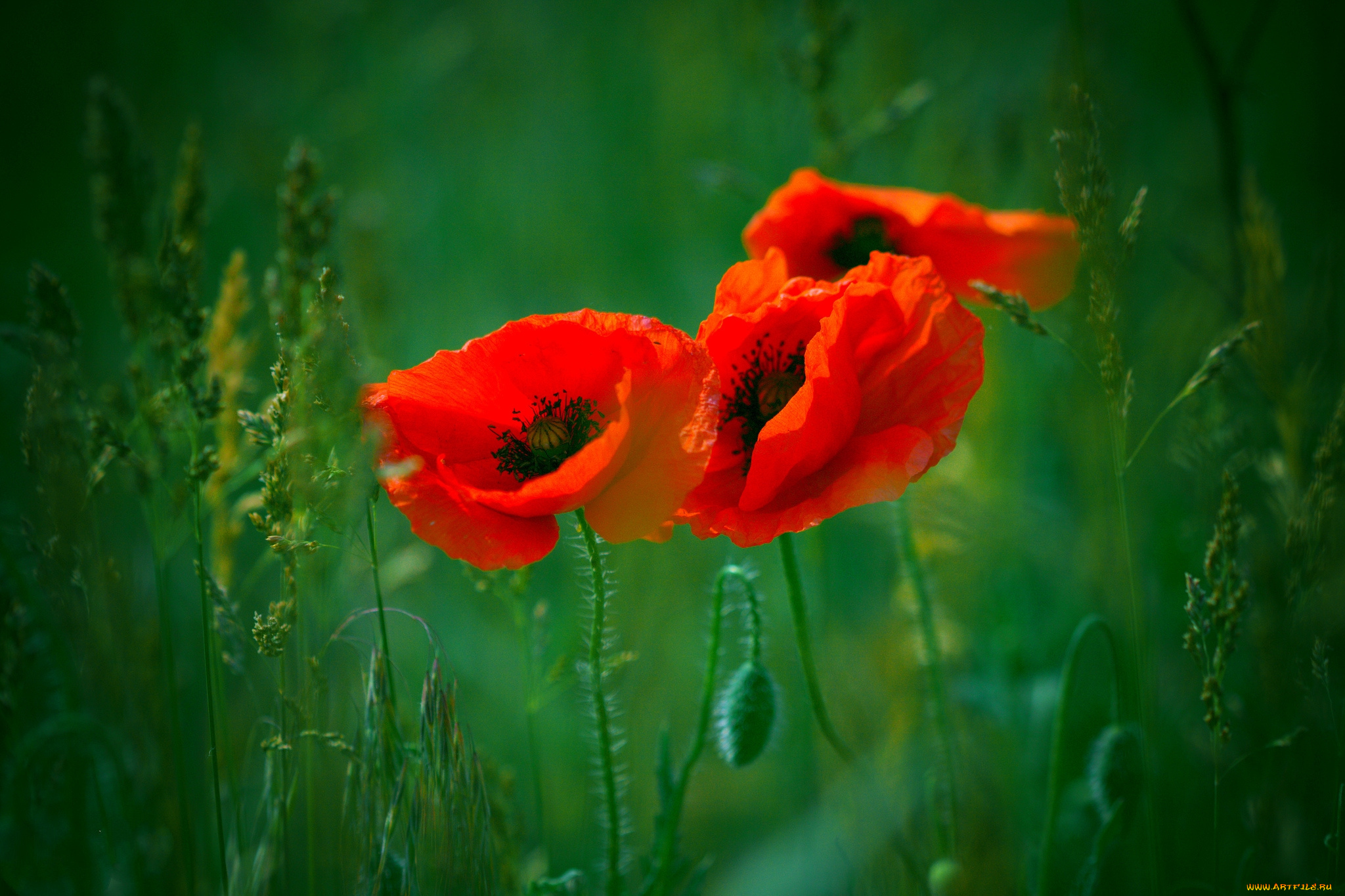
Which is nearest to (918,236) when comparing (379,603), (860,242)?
(860,242)

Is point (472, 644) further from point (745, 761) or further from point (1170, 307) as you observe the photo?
point (1170, 307)

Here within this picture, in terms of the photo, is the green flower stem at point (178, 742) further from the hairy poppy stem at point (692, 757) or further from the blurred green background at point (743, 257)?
the hairy poppy stem at point (692, 757)

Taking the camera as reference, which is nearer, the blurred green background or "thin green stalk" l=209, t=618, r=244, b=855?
"thin green stalk" l=209, t=618, r=244, b=855

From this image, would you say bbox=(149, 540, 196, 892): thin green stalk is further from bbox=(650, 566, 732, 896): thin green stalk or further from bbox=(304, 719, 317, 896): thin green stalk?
bbox=(650, 566, 732, 896): thin green stalk

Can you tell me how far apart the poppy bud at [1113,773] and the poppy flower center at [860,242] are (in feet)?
2.96

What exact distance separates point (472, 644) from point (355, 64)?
2.75 m

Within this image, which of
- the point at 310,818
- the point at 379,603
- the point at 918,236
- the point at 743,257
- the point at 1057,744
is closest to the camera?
the point at 379,603

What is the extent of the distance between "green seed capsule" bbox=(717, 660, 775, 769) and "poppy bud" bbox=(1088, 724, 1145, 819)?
0.49 meters

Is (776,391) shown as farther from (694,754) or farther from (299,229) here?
(299,229)

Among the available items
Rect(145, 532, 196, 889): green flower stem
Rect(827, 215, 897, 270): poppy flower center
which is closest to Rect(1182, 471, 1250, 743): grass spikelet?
Rect(827, 215, 897, 270): poppy flower center

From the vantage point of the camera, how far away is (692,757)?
100 centimetres

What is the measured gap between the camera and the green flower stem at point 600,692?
0.92 metres

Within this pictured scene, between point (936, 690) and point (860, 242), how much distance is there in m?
0.83

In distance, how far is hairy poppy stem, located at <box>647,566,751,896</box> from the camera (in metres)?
1.00
